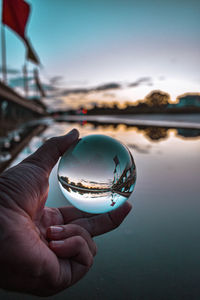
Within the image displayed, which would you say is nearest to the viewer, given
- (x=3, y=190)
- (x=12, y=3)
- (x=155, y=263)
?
(x=3, y=190)

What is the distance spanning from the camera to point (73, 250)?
1.35 m

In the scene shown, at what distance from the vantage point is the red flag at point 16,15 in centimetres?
1938

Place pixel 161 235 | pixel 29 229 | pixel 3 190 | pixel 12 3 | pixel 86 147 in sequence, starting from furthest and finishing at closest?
pixel 12 3 < pixel 161 235 < pixel 86 147 < pixel 3 190 < pixel 29 229

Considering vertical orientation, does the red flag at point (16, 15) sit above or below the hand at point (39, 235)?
above

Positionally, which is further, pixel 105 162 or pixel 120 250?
pixel 120 250

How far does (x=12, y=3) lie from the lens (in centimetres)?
1931

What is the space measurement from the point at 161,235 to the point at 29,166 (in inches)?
60.6

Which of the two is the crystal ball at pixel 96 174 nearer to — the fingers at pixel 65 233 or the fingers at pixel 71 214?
the fingers at pixel 71 214

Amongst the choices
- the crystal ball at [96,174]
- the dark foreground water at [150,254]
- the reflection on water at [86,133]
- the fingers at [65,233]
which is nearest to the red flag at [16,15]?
the reflection on water at [86,133]

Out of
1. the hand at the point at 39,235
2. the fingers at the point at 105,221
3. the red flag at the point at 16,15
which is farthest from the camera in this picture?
the red flag at the point at 16,15

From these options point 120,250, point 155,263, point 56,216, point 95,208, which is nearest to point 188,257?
point 155,263

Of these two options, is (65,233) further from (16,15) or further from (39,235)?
(16,15)

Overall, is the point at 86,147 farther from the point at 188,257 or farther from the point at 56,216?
the point at 188,257

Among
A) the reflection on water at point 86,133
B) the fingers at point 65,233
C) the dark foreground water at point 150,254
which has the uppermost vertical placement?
the fingers at point 65,233
